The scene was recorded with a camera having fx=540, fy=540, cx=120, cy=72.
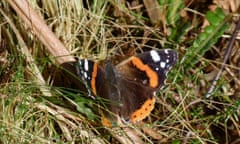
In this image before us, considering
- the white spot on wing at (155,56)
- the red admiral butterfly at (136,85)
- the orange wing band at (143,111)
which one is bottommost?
the orange wing band at (143,111)

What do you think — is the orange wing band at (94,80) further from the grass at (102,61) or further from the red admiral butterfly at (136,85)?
the grass at (102,61)

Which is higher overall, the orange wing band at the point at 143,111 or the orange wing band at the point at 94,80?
the orange wing band at the point at 94,80

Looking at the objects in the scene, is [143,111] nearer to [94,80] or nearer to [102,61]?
[94,80]

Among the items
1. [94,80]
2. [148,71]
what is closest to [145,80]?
[148,71]

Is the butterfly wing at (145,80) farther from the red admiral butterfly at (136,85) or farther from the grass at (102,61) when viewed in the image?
the grass at (102,61)

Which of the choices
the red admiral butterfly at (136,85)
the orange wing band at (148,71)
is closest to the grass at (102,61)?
the red admiral butterfly at (136,85)

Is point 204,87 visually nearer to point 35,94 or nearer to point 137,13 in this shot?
point 137,13

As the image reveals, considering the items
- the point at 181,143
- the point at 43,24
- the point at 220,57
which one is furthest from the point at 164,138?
the point at 43,24
